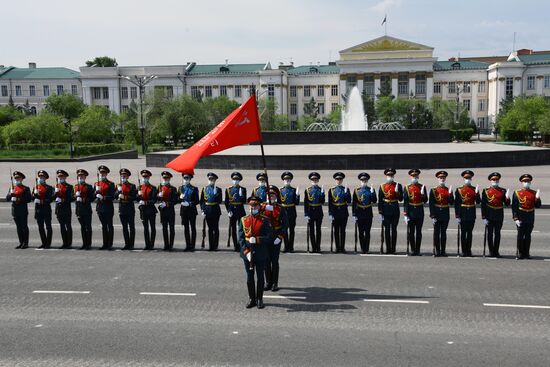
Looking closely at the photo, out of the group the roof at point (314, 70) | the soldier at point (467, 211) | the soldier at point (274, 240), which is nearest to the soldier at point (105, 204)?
the soldier at point (274, 240)

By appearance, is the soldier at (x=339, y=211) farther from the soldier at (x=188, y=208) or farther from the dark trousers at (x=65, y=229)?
the dark trousers at (x=65, y=229)

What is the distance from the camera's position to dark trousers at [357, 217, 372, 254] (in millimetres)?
12188

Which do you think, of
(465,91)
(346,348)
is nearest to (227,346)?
(346,348)

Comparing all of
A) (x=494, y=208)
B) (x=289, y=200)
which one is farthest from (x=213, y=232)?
(x=494, y=208)

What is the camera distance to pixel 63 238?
1320 centimetres

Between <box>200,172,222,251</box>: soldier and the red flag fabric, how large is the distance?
11.7 ft

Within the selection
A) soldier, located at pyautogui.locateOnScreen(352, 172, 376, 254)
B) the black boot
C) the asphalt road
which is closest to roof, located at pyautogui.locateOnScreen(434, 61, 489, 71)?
soldier, located at pyautogui.locateOnScreen(352, 172, 376, 254)

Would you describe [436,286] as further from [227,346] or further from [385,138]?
[385,138]

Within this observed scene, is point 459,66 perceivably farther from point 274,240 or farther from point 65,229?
point 274,240

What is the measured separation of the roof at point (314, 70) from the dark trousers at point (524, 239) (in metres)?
92.0

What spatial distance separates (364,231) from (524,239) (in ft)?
10.2

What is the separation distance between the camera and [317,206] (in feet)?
40.8

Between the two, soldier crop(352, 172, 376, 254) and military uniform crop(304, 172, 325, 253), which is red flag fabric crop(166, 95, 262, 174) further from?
soldier crop(352, 172, 376, 254)

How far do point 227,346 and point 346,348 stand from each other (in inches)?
56.0
